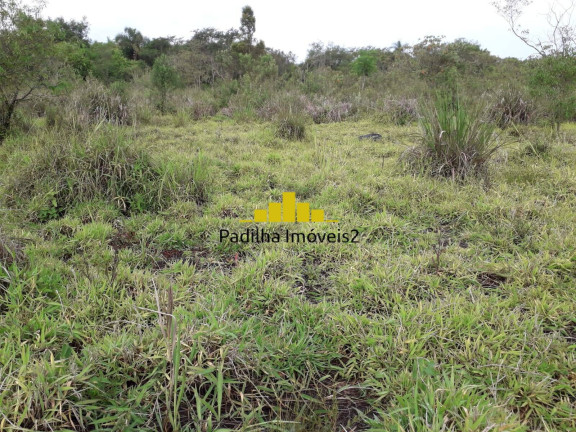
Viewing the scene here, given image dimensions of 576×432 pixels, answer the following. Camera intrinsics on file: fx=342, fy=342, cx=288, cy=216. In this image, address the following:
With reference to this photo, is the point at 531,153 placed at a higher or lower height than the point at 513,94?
lower

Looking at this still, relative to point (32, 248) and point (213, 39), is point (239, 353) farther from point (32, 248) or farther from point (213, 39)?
point (213, 39)

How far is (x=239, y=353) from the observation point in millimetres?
1383

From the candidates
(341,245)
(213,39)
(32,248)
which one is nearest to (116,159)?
(32,248)

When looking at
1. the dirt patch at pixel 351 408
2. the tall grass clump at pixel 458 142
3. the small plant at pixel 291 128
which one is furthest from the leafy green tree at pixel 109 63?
the dirt patch at pixel 351 408

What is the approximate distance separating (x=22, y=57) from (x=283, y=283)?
537cm

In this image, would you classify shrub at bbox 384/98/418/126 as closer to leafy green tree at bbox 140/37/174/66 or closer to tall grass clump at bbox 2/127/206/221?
tall grass clump at bbox 2/127/206/221

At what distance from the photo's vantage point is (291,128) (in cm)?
574

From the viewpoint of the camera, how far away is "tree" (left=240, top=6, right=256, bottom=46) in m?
21.1

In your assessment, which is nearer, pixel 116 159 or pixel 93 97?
pixel 116 159

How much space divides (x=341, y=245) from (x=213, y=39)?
2613cm

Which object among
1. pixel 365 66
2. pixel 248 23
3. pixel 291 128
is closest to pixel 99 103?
pixel 291 128

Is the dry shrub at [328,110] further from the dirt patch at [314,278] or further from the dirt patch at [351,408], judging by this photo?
the dirt patch at [351,408]

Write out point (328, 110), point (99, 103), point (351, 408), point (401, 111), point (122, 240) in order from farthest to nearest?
point (328, 110)
point (401, 111)
point (99, 103)
point (122, 240)
point (351, 408)

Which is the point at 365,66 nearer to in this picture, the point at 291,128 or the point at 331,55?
the point at 291,128
